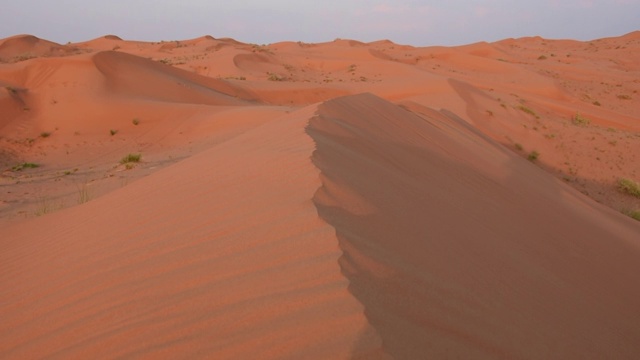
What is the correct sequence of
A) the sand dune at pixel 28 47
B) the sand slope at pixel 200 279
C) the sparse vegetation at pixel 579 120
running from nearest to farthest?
the sand slope at pixel 200 279
the sparse vegetation at pixel 579 120
the sand dune at pixel 28 47

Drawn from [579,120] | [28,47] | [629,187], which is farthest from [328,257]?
Answer: [28,47]

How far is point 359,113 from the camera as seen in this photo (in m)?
6.67

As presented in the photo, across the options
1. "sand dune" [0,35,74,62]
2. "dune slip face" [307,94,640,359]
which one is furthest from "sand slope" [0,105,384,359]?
"sand dune" [0,35,74,62]

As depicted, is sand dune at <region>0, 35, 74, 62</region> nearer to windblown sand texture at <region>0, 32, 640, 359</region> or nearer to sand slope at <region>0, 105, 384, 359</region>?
windblown sand texture at <region>0, 32, 640, 359</region>

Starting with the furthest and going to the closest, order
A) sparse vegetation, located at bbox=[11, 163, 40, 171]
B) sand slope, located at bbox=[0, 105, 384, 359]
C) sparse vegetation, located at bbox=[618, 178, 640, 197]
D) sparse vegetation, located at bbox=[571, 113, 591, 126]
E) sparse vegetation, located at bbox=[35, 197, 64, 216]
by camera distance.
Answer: sparse vegetation, located at bbox=[571, 113, 591, 126]
sparse vegetation, located at bbox=[618, 178, 640, 197]
sparse vegetation, located at bbox=[11, 163, 40, 171]
sparse vegetation, located at bbox=[35, 197, 64, 216]
sand slope, located at bbox=[0, 105, 384, 359]

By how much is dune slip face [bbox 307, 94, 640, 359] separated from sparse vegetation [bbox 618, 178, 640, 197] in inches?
232

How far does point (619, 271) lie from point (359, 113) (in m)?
3.60

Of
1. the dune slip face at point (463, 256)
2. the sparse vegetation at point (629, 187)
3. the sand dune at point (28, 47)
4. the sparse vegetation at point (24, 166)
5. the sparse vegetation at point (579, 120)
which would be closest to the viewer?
the dune slip face at point (463, 256)

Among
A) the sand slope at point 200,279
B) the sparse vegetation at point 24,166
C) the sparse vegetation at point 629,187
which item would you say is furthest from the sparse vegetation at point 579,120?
the sparse vegetation at point 24,166

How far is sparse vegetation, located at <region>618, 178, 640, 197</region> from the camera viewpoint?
1125cm

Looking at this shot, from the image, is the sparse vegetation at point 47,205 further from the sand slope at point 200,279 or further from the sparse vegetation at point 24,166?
the sparse vegetation at point 24,166

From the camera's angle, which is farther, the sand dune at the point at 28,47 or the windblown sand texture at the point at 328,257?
the sand dune at the point at 28,47

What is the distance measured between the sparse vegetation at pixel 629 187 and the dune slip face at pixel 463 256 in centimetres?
589

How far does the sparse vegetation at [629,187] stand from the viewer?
36.9 ft
